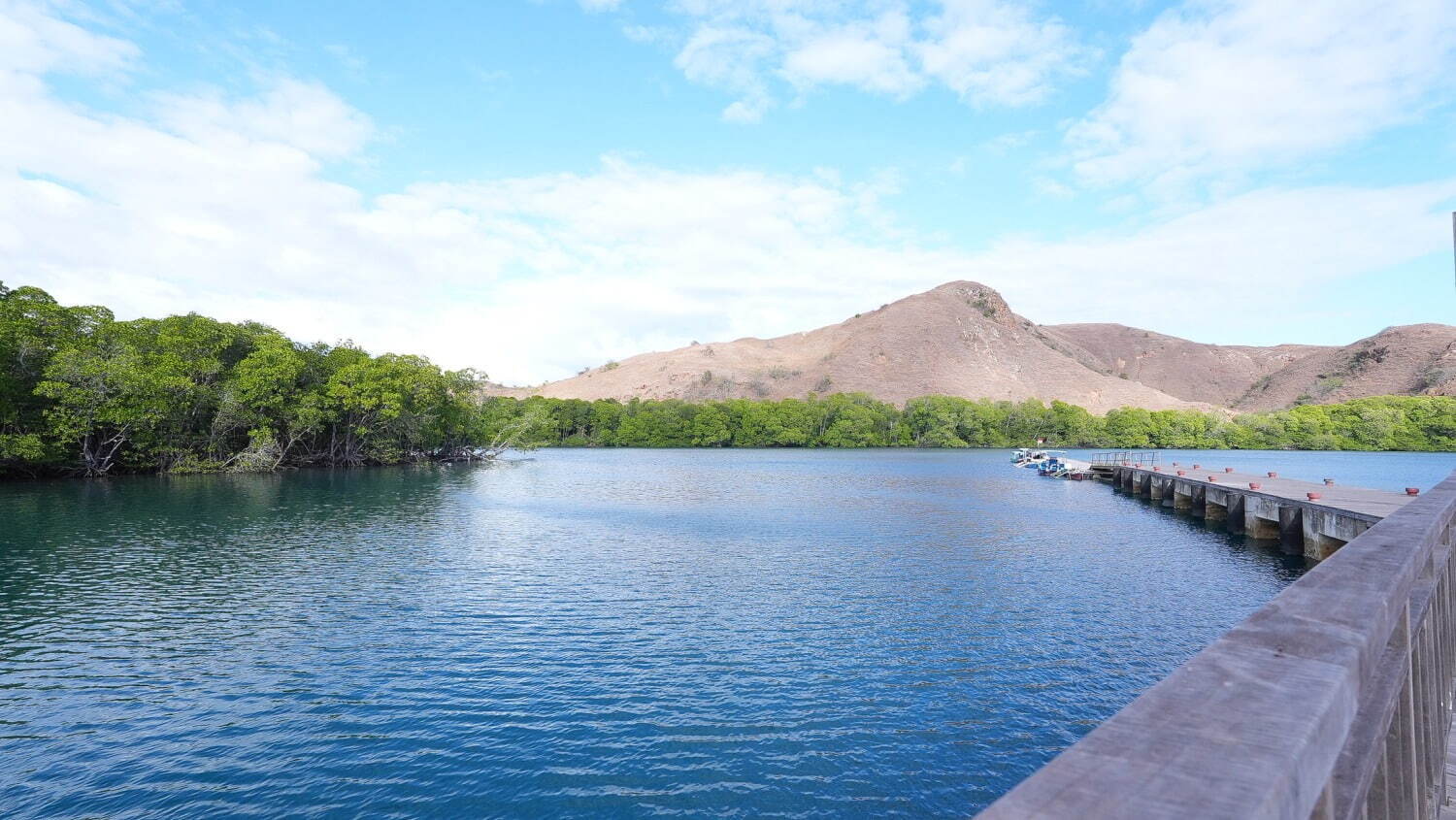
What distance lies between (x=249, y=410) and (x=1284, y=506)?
83.6 meters

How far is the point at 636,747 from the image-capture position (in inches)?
545

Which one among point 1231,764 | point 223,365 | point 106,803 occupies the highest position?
point 223,365

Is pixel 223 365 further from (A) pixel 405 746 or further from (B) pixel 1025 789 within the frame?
(B) pixel 1025 789

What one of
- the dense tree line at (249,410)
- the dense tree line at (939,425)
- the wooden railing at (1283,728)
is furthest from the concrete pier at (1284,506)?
the dense tree line at (939,425)

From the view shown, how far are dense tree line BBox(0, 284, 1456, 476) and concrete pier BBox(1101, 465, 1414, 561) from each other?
7540 centimetres

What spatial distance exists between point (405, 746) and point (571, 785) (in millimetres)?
3543

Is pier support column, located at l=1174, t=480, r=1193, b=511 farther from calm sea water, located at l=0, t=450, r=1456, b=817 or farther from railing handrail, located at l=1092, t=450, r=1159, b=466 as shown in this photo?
railing handrail, located at l=1092, t=450, r=1159, b=466

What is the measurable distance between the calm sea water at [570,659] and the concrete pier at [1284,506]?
6.68ft

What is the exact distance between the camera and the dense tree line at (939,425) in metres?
144

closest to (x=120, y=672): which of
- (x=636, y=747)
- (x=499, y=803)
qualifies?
(x=499, y=803)

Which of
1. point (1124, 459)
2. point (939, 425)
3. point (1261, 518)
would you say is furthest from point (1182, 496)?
point (939, 425)

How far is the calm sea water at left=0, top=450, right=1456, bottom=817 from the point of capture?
12711 millimetres

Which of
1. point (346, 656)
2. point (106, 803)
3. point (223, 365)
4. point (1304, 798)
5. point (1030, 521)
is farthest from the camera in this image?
point (223, 365)

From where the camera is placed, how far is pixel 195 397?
7031 cm
